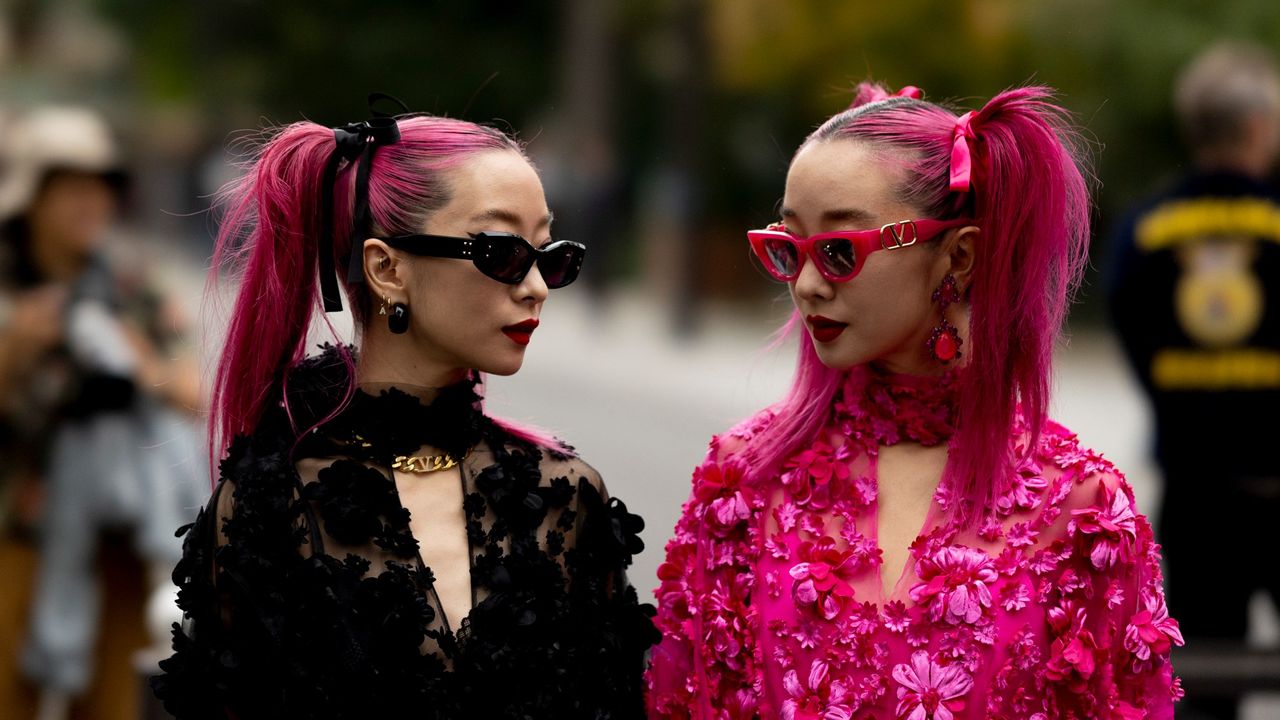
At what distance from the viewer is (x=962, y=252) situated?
9.68 feet

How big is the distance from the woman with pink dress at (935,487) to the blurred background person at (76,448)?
265cm

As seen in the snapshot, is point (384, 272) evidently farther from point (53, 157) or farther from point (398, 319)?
point (53, 157)

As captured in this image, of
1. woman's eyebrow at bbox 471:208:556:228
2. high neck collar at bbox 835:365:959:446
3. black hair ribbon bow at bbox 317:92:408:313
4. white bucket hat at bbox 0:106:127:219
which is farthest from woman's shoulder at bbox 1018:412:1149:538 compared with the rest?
white bucket hat at bbox 0:106:127:219

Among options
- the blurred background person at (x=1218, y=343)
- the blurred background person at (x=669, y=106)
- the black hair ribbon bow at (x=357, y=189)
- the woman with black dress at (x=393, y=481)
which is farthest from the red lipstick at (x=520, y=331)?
the blurred background person at (x=1218, y=343)

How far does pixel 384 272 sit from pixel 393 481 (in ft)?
1.16

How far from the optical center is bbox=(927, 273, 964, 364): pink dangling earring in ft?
9.64

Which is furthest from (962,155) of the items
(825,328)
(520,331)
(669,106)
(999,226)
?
(669,106)

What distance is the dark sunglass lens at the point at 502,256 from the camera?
9.40 feet

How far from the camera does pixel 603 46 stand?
2661 cm

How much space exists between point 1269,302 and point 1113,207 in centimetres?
1353

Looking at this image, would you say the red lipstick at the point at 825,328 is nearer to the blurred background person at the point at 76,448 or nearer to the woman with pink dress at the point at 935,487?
the woman with pink dress at the point at 935,487

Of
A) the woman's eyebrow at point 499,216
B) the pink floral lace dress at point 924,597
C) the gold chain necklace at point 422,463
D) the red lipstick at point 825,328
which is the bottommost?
the pink floral lace dress at point 924,597

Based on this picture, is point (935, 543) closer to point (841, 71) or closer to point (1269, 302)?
point (1269, 302)

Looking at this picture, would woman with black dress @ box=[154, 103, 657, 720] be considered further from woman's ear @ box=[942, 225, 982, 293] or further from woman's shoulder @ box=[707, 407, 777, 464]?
woman's ear @ box=[942, 225, 982, 293]
